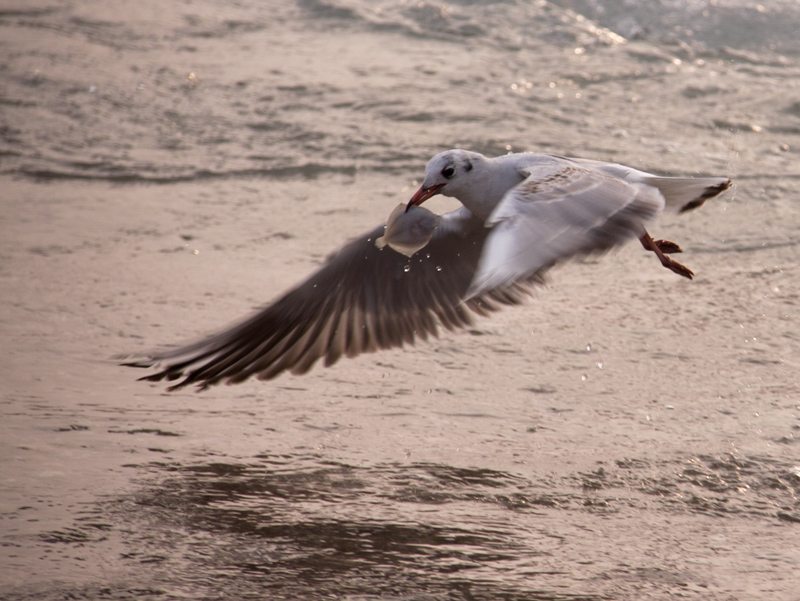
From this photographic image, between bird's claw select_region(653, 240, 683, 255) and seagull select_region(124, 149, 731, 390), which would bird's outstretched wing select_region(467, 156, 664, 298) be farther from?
bird's claw select_region(653, 240, 683, 255)

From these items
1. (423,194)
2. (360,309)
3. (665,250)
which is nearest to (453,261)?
(360,309)

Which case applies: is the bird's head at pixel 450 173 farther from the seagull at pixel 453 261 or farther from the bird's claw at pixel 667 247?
the bird's claw at pixel 667 247

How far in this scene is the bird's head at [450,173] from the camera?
3.91m

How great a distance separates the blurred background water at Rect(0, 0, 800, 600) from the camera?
3229 mm

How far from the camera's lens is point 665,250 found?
4336mm

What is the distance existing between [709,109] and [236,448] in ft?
16.4

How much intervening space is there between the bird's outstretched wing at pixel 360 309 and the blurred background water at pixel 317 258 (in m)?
0.20

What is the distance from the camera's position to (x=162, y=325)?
4688 mm

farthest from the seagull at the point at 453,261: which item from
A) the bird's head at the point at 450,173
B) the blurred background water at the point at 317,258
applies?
the blurred background water at the point at 317,258

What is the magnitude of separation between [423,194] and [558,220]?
90 cm

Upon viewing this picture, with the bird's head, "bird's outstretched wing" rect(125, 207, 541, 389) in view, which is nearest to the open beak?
the bird's head

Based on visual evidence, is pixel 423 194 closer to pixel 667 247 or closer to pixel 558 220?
pixel 558 220

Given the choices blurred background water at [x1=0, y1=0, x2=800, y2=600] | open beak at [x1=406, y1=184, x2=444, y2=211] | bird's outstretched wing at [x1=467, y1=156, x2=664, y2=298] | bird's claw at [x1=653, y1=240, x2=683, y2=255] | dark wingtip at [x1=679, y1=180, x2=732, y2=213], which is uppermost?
bird's outstretched wing at [x1=467, y1=156, x2=664, y2=298]

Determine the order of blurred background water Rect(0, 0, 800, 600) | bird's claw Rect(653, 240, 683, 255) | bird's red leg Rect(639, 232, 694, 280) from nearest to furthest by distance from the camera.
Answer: blurred background water Rect(0, 0, 800, 600) → bird's red leg Rect(639, 232, 694, 280) → bird's claw Rect(653, 240, 683, 255)
